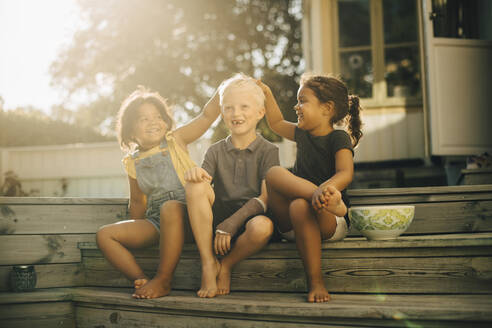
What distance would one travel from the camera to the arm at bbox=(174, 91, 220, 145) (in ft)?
7.73

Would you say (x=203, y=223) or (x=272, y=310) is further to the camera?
(x=203, y=223)

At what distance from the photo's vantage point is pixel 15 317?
84.0 inches

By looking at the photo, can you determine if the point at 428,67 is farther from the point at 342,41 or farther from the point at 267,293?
the point at 267,293

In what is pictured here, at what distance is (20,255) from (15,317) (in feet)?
1.11

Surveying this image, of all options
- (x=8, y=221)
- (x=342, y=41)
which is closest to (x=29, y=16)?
(x=342, y=41)

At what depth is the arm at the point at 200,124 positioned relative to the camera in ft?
7.73

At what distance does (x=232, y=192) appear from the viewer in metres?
2.13

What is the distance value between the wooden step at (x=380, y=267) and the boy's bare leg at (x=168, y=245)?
0.53 feet

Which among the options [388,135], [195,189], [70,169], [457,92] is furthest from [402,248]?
[70,169]

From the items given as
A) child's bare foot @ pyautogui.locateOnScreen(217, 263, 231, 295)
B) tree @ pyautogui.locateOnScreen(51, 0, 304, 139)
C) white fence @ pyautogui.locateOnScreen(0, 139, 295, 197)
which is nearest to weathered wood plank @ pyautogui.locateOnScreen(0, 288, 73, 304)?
child's bare foot @ pyautogui.locateOnScreen(217, 263, 231, 295)

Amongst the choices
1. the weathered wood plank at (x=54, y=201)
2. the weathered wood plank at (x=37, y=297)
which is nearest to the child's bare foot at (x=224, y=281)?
the weathered wood plank at (x=37, y=297)

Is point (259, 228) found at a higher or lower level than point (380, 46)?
lower

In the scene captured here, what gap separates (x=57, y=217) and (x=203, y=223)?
3.07ft

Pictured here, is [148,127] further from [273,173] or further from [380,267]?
[380,267]
